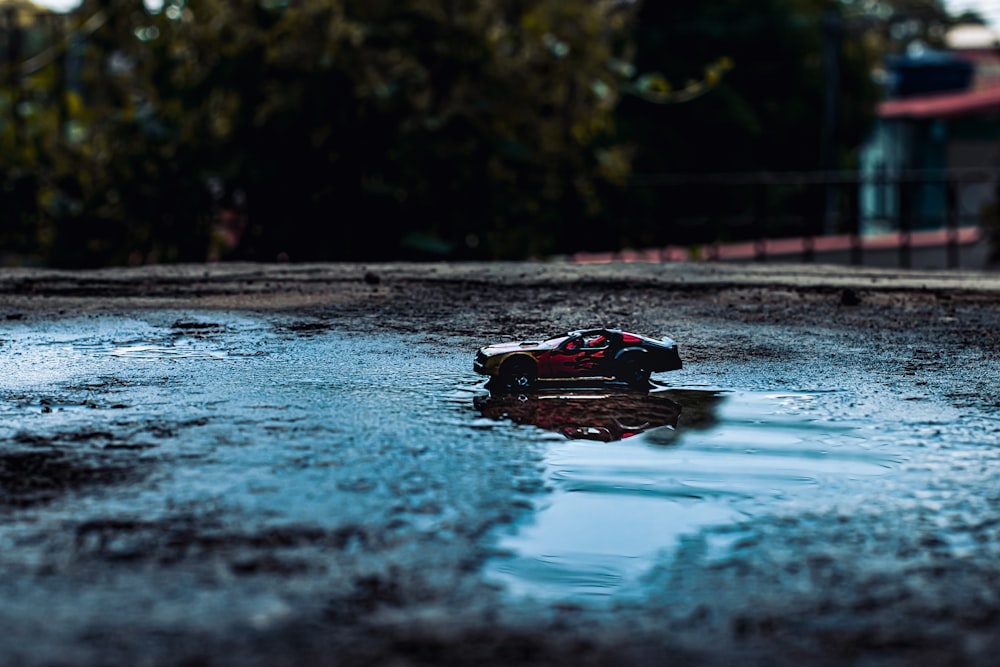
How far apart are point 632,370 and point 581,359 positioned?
15 cm

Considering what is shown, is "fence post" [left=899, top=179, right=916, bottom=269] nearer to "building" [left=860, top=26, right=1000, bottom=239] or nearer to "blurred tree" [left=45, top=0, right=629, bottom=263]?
"blurred tree" [left=45, top=0, right=629, bottom=263]

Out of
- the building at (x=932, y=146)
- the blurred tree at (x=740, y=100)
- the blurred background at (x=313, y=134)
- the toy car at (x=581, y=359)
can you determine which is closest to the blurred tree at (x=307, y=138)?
the blurred background at (x=313, y=134)

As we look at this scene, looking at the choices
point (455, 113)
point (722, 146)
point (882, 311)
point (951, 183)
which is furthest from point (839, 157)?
point (882, 311)

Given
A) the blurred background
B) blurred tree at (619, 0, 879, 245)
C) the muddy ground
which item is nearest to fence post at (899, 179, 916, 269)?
the blurred background

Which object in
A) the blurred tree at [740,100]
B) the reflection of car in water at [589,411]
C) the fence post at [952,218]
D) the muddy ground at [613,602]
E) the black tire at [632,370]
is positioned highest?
the blurred tree at [740,100]

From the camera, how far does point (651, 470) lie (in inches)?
105

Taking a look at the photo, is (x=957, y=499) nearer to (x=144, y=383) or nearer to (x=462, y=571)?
(x=462, y=571)

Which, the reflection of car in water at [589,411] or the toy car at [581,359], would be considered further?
the toy car at [581,359]

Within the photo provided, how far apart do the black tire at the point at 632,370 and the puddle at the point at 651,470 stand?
5 centimetres

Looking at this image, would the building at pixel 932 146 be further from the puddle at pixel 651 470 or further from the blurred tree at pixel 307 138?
the puddle at pixel 651 470

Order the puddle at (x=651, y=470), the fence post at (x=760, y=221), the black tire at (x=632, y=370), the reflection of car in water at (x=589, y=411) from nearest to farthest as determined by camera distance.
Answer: the puddle at (x=651, y=470) → the reflection of car in water at (x=589, y=411) → the black tire at (x=632, y=370) → the fence post at (x=760, y=221)

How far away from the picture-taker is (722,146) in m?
24.9

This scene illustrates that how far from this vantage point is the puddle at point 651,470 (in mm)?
2096

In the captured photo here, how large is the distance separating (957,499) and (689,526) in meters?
0.49
